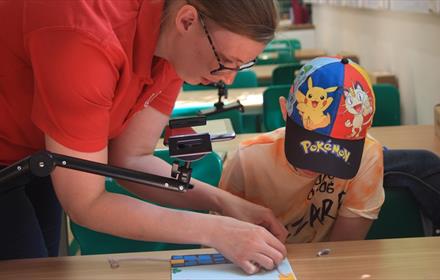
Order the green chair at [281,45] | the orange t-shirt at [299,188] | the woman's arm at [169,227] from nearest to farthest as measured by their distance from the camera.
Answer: the woman's arm at [169,227]
the orange t-shirt at [299,188]
the green chair at [281,45]

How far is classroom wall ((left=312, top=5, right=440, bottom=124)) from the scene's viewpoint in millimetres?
2961

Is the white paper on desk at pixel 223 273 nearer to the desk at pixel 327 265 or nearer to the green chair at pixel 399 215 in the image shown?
the desk at pixel 327 265

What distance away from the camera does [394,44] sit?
11.8ft

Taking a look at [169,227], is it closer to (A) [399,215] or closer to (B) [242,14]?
(B) [242,14]

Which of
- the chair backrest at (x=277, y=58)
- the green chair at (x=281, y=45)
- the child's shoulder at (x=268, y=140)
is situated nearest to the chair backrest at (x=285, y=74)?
the chair backrest at (x=277, y=58)

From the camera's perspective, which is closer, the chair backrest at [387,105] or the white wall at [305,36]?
the chair backrest at [387,105]

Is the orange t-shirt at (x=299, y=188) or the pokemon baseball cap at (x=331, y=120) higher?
the pokemon baseball cap at (x=331, y=120)

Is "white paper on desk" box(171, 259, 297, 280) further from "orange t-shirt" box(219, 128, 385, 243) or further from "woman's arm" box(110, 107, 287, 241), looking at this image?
"orange t-shirt" box(219, 128, 385, 243)

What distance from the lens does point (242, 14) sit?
1.11 meters

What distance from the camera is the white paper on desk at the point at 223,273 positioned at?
3.91ft

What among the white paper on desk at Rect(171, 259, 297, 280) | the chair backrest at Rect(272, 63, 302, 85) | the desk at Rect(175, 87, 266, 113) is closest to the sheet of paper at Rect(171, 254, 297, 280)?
the white paper on desk at Rect(171, 259, 297, 280)

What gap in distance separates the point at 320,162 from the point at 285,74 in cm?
279

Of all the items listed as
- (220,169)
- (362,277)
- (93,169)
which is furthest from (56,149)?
(220,169)

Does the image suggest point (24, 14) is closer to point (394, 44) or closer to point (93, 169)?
point (93, 169)
